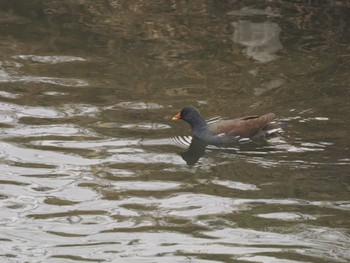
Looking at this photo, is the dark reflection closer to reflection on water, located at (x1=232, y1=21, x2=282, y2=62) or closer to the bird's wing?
the bird's wing

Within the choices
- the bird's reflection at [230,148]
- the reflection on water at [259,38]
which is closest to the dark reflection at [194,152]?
the bird's reflection at [230,148]

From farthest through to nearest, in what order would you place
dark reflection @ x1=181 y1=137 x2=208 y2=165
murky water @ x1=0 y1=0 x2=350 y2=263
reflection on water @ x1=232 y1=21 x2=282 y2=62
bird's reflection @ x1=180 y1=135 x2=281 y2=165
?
reflection on water @ x1=232 y1=21 x2=282 y2=62 < bird's reflection @ x1=180 y1=135 x2=281 y2=165 < dark reflection @ x1=181 y1=137 x2=208 y2=165 < murky water @ x1=0 y1=0 x2=350 y2=263

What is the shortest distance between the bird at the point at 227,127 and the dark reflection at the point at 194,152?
0.07m

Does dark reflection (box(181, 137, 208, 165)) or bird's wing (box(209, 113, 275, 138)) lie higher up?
bird's wing (box(209, 113, 275, 138))

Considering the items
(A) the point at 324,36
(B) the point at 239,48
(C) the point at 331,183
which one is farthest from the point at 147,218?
(A) the point at 324,36

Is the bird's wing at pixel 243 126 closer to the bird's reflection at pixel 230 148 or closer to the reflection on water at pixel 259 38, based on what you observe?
the bird's reflection at pixel 230 148

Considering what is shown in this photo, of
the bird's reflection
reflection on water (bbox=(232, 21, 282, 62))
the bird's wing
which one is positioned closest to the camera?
the bird's reflection

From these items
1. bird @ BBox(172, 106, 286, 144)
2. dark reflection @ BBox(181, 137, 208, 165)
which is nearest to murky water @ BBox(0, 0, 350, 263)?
dark reflection @ BBox(181, 137, 208, 165)

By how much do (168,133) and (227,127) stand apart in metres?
0.70

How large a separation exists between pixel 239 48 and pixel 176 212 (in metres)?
6.06

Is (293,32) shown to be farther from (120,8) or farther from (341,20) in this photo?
(120,8)

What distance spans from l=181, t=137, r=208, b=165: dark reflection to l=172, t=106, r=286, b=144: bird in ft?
0.23

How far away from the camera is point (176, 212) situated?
930 centimetres

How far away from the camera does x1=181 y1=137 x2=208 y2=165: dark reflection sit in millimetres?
10988
